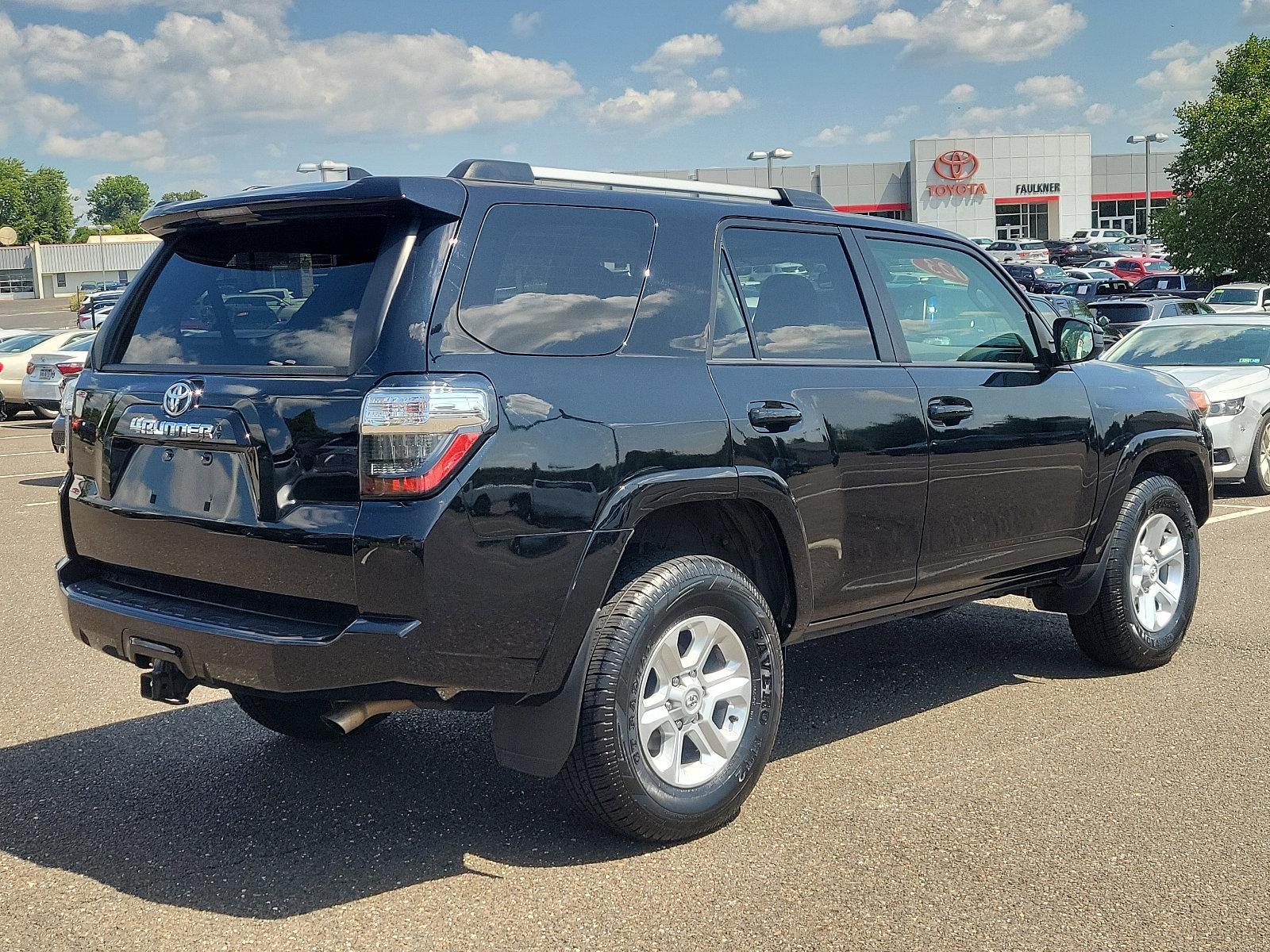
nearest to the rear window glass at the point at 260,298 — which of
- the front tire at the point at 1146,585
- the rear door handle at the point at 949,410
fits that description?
the rear door handle at the point at 949,410

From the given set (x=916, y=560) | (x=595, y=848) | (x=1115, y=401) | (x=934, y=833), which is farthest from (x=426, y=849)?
(x=1115, y=401)

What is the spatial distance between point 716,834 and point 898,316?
1967 millimetres

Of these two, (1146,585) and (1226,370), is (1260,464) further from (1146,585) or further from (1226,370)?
(1146,585)

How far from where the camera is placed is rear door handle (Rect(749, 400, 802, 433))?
413 cm

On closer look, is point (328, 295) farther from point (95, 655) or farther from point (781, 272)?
point (95, 655)

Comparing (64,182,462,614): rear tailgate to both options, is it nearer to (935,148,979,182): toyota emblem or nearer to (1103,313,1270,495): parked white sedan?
(1103,313,1270,495): parked white sedan

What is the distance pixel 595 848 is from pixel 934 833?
102cm

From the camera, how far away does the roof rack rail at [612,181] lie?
3.80m

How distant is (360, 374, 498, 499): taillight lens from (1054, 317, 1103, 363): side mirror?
2.95 meters

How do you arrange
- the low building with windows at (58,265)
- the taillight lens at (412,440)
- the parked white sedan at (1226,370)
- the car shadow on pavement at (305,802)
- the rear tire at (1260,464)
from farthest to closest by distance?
the low building with windows at (58,265) < the rear tire at (1260,464) < the parked white sedan at (1226,370) < the car shadow on pavement at (305,802) < the taillight lens at (412,440)

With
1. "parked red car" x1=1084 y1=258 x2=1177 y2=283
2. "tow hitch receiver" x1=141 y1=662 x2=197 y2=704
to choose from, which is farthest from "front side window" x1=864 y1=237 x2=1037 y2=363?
"parked red car" x1=1084 y1=258 x2=1177 y2=283

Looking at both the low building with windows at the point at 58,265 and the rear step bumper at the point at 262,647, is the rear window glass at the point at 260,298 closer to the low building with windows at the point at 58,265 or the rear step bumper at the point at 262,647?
the rear step bumper at the point at 262,647

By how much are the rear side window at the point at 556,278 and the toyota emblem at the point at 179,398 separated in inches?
31.4

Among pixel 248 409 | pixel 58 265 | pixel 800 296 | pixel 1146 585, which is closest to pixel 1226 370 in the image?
pixel 1146 585
